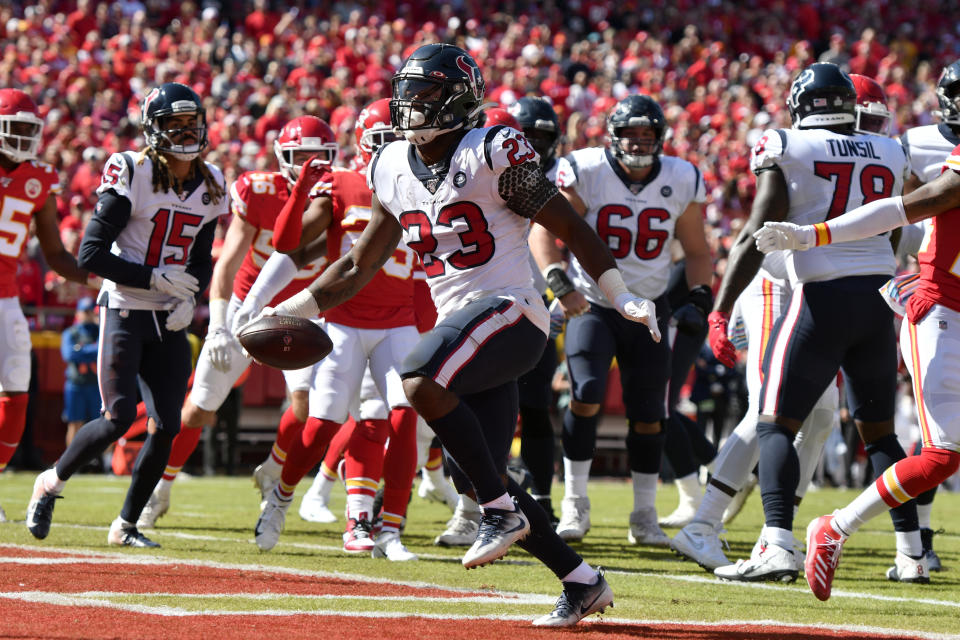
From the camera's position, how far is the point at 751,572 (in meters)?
4.88

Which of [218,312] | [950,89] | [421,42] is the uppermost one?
[421,42]

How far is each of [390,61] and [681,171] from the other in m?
12.6

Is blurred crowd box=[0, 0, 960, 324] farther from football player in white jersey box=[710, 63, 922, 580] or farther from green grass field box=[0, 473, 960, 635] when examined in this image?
football player in white jersey box=[710, 63, 922, 580]

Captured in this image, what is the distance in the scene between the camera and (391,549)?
550cm

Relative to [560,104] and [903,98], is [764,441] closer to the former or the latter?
[560,104]

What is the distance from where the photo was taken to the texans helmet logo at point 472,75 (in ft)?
13.4

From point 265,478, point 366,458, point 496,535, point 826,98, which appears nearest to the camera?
point 496,535

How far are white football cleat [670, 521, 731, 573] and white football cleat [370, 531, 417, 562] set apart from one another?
1.11 m

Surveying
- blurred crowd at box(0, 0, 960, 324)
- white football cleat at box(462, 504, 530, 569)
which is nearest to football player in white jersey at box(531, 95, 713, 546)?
white football cleat at box(462, 504, 530, 569)

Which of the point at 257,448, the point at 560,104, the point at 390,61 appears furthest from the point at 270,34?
the point at 257,448

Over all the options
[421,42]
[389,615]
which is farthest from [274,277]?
[421,42]

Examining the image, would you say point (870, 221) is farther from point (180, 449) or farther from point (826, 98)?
point (180, 449)

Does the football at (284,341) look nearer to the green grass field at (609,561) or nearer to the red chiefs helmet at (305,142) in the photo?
the green grass field at (609,561)

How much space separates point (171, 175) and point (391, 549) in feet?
6.40
